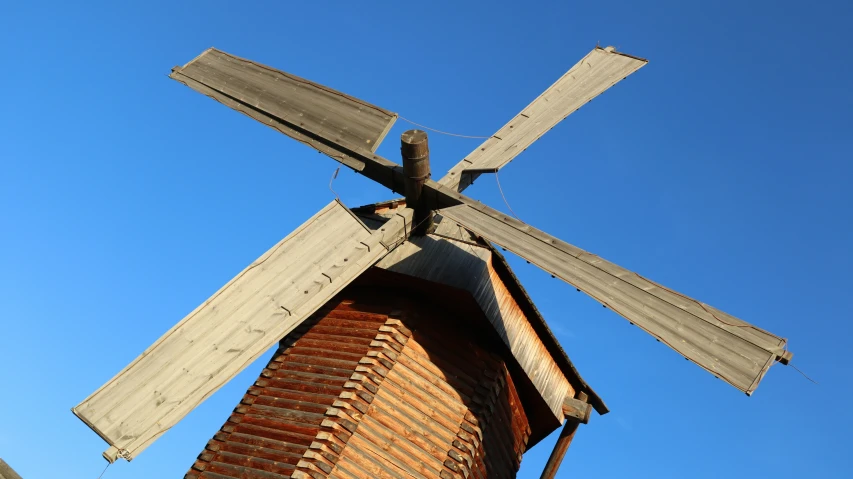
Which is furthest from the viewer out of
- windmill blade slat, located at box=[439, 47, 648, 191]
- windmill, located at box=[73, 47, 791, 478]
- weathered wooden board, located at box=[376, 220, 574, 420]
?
windmill blade slat, located at box=[439, 47, 648, 191]

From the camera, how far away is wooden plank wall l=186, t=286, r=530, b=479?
332 inches

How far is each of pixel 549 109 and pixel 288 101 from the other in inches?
153

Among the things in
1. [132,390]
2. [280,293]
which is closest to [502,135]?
[280,293]

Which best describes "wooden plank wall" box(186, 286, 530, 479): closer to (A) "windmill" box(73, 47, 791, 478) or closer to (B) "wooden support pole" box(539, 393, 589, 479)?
(A) "windmill" box(73, 47, 791, 478)

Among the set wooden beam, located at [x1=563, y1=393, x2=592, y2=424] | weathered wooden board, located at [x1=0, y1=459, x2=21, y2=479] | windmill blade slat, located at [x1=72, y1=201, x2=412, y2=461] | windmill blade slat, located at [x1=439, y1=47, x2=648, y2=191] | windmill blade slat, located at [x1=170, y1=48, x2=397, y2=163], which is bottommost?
weathered wooden board, located at [x1=0, y1=459, x2=21, y2=479]

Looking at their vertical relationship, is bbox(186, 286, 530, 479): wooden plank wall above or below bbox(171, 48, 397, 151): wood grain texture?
below

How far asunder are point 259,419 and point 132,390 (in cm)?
196

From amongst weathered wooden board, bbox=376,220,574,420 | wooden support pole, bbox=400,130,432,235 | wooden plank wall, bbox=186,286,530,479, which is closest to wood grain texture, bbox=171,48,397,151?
wooden support pole, bbox=400,130,432,235

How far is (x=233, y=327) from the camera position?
7.85 meters

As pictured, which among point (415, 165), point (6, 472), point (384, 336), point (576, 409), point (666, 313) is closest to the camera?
point (6, 472)

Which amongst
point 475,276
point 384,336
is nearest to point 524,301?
point 475,276

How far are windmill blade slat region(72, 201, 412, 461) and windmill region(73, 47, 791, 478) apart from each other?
0.02 m

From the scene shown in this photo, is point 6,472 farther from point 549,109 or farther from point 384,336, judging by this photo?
point 549,109

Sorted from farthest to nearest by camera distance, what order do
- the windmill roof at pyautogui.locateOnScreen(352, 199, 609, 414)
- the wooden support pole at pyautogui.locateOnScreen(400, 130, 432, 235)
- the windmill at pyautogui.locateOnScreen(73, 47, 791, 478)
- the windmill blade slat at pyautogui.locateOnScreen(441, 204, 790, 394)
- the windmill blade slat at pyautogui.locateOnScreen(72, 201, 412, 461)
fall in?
1. the windmill roof at pyautogui.locateOnScreen(352, 199, 609, 414)
2. the wooden support pole at pyautogui.locateOnScreen(400, 130, 432, 235)
3. the windmill at pyautogui.locateOnScreen(73, 47, 791, 478)
4. the windmill blade slat at pyautogui.locateOnScreen(72, 201, 412, 461)
5. the windmill blade slat at pyautogui.locateOnScreen(441, 204, 790, 394)
